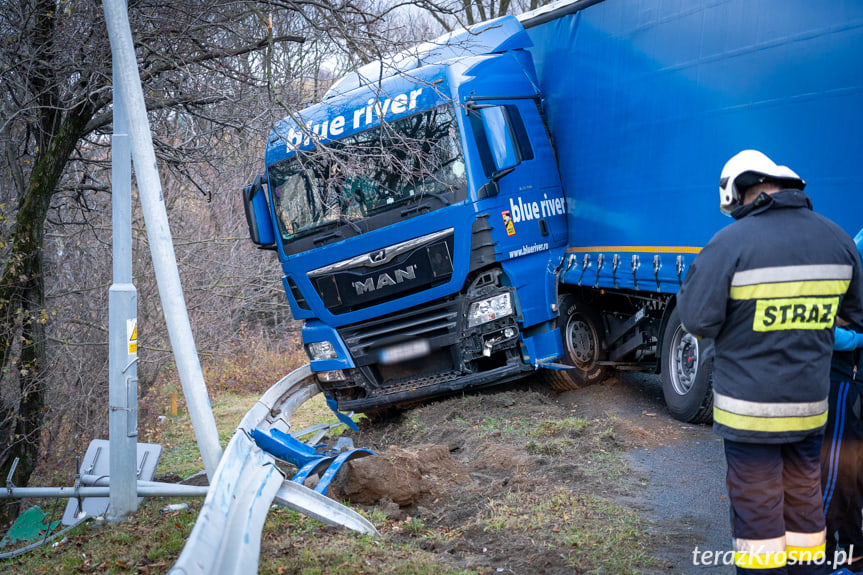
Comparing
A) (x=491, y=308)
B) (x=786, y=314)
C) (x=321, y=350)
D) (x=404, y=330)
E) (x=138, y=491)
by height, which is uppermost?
(x=786, y=314)

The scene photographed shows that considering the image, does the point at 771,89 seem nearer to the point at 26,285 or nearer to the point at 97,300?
the point at 26,285

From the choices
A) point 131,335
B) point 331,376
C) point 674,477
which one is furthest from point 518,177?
point 131,335

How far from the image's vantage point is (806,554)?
10.2 feet

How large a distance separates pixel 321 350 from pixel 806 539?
209 inches

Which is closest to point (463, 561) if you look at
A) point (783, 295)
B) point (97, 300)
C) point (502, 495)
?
point (502, 495)

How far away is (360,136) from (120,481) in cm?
374

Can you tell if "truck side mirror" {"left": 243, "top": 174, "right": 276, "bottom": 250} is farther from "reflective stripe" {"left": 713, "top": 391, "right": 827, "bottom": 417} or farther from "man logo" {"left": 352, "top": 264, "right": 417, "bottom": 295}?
"reflective stripe" {"left": 713, "top": 391, "right": 827, "bottom": 417}

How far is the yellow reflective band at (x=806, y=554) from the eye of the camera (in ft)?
10.2

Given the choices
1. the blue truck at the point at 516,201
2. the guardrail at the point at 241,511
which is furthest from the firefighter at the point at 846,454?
the blue truck at the point at 516,201

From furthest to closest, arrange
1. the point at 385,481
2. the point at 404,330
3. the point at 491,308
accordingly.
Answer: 1. the point at 404,330
2. the point at 491,308
3. the point at 385,481

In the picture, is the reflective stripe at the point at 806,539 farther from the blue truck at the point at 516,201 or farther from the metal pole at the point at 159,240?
the blue truck at the point at 516,201

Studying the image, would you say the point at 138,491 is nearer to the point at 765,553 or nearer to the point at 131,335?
the point at 131,335

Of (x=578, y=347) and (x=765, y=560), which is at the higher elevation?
(x=765, y=560)

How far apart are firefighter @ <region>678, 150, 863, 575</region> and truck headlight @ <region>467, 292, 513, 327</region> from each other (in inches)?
151
